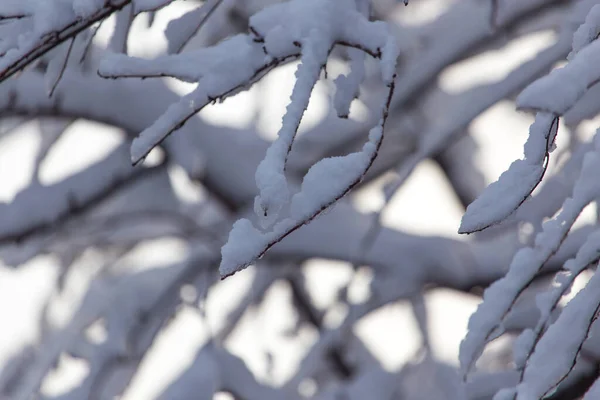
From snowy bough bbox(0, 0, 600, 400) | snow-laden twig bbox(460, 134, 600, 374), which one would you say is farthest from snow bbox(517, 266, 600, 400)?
snowy bough bbox(0, 0, 600, 400)

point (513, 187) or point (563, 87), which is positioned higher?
point (563, 87)

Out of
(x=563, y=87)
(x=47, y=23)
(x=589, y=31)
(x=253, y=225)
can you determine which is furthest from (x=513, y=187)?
(x=253, y=225)

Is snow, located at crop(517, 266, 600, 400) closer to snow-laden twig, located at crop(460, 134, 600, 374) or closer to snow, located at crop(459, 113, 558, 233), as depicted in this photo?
snow-laden twig, located at crop(460, 134, 600, 374)

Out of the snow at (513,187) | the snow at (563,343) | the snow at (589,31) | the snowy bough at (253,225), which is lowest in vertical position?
the snowy bough at (253,225)

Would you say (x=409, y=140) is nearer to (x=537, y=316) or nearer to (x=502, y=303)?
(x=537, y=316)

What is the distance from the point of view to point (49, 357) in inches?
93.6

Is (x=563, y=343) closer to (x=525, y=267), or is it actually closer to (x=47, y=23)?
(x=525, y=267)

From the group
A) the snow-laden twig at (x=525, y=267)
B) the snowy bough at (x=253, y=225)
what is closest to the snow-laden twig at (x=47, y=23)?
the snowy bough at (x=253, y=225)

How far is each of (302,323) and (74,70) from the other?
1279mm

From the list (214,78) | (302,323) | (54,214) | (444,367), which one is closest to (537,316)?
(444,367)

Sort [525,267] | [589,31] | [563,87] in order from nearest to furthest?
[563,87], [589,31], [525,267]

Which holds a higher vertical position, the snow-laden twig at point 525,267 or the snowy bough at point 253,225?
the snow-laden twig at point 525,267

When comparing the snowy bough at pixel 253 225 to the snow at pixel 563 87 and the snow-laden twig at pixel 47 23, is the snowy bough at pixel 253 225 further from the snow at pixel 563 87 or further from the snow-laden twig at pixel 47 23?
the snow at pixel 563 87

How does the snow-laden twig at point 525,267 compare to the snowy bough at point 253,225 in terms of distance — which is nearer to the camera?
the snow-laden twig at point 525,267
